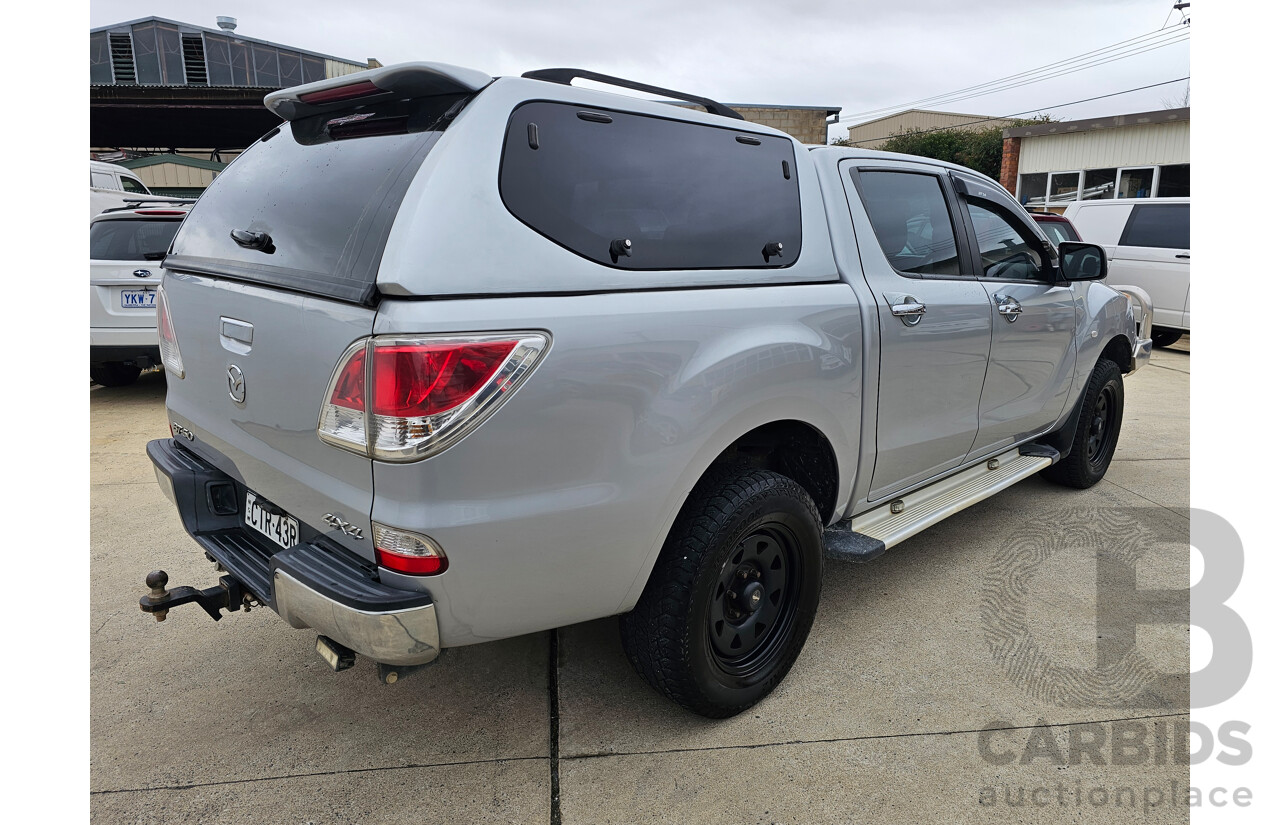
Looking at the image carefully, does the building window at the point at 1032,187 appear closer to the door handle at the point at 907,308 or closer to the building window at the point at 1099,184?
the building window at the point at 1099,184

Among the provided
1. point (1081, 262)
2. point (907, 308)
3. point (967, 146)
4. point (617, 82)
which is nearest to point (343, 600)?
point (617, 82)

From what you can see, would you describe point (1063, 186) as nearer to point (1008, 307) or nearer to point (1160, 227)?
point (1160, 227)

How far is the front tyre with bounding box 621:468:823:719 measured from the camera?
231 centimetres

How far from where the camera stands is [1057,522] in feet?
14.1

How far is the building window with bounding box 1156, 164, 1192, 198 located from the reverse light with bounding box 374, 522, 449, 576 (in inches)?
792

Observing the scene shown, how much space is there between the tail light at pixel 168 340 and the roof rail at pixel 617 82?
1.46m

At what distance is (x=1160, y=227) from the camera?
10016mm

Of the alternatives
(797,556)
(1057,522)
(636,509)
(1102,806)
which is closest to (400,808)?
(636,509)

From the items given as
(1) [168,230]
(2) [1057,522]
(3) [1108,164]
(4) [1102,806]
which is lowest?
(4) [1102,806]

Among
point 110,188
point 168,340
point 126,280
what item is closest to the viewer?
point 168,340

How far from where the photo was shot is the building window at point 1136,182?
59.2 feet

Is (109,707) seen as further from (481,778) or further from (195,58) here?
(195,58)

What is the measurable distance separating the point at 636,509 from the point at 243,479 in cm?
123

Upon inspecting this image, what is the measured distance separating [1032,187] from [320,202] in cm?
2268
